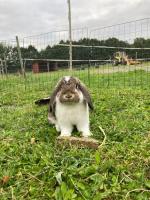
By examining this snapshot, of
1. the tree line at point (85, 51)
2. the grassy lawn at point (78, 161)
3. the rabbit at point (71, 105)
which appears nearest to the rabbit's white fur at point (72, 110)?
the rabbit at point (71, 105)

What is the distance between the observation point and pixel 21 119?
5.28m

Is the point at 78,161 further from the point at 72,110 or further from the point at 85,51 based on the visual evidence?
the point at 85,51

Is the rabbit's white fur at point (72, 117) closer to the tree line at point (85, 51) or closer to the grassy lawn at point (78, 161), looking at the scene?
the grassy lawn at point (78, 161)

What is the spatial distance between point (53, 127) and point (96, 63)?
5970 mm

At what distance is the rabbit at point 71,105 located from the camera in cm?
368

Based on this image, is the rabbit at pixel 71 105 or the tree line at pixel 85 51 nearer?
the rabbit at pixel 71 105

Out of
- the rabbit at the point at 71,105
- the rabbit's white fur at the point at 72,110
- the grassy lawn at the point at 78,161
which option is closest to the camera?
the grassy lawn at the point at 78,161

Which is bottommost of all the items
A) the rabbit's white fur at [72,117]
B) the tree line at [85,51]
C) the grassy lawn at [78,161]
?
the grassy lawn at [78,161]

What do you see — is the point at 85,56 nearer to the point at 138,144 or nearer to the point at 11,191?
the point at 138,144

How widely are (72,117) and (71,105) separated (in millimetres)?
174

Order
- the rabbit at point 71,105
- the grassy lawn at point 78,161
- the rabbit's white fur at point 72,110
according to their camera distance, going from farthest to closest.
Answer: the rabbit's white fur at point 72,110 → the rabbit at point 71,105 → the grassy lawn at point 78,161

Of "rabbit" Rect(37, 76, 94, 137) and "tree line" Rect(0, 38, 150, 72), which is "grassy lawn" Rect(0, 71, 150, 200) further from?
"tree line" Rect(0, 38, 150, 72)

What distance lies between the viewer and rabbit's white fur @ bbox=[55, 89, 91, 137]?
3830 millimetres

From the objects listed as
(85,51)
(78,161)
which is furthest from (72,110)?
(85,51)
